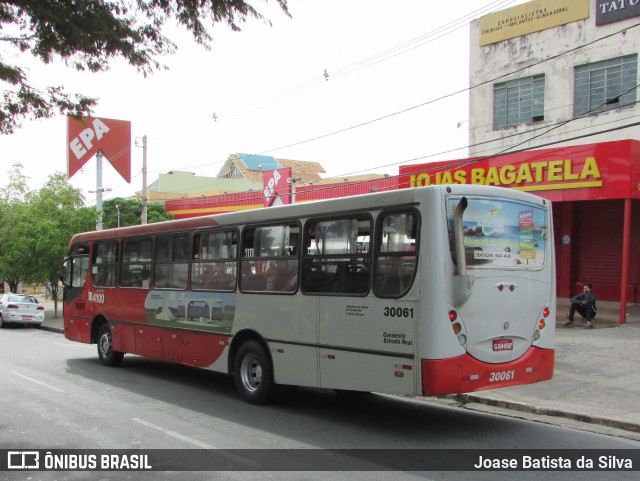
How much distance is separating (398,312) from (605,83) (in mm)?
17952

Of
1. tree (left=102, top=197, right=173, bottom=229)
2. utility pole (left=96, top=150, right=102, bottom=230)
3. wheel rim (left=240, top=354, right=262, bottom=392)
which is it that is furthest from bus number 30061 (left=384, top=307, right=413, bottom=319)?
tree (left=102, top=197, right=173, bottom=229)

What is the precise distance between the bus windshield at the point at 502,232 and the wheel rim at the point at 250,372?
12.8 feet

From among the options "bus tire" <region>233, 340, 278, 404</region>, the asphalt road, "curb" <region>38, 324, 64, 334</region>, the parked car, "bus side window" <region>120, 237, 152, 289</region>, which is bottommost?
"curb" <region>38, 324, 64, 334</region>

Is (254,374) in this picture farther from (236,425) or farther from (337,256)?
(337,256)

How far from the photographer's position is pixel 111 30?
7574 mm

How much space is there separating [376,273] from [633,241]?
590 inches

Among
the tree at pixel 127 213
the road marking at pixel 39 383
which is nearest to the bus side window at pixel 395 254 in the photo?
the road marking at pixel 39 383

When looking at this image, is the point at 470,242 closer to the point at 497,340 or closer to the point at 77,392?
the point at 497,340

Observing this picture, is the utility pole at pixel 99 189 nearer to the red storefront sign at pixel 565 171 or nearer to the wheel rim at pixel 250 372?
the red storefront sign at pixel 565 171

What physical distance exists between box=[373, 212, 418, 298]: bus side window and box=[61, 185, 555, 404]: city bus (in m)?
0.02

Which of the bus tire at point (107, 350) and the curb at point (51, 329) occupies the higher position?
the bus tire at point (107, 350)

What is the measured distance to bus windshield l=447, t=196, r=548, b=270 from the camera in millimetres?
7277

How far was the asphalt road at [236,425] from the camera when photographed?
22.2ft

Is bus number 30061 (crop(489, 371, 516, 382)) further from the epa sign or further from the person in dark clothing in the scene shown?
the epa sign
